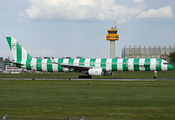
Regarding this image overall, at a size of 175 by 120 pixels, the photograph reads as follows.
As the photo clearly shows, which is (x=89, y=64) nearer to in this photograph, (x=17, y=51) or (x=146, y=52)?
(x=17, y=51)

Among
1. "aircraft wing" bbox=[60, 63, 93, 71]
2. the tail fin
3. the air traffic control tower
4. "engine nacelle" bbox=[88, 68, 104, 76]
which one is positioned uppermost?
the air traffic control tower

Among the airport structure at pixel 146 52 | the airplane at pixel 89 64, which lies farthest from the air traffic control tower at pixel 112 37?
the airplane at pixel 89 64

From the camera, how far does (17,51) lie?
188 feet

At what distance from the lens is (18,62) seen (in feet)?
187

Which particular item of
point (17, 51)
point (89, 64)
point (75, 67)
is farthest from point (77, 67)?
point (17, 51)

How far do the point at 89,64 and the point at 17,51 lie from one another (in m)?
14.9

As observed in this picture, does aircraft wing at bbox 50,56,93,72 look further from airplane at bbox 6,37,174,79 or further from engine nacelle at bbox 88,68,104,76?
engine nacelle at bbox 88,68,104,76

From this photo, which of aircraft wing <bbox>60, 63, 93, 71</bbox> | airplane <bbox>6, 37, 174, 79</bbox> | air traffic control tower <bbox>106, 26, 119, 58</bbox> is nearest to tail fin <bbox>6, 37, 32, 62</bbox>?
airplane <bbox>6, 37, 174, 79</bbox>

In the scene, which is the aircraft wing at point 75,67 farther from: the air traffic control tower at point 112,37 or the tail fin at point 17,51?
the air traffic control tower at point 112,37

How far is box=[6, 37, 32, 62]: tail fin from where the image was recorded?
57219mm

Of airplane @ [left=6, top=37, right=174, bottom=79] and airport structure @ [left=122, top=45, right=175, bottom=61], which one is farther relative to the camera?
airport structure @ [left=122, top=45, right=175, bottom=61]

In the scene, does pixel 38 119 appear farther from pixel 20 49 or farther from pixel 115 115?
pixel 20 49

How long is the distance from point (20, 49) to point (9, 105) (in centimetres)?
3938

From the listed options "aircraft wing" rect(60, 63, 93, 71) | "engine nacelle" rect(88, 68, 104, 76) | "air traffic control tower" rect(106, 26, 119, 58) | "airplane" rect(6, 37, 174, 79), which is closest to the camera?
"engine nacelle" rect(88, 68, 104, 76)
